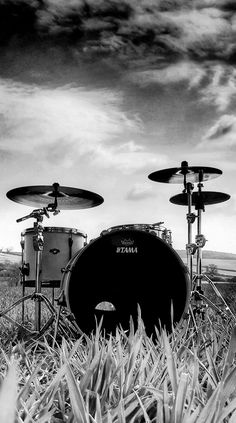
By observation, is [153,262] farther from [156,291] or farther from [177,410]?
[177,410]

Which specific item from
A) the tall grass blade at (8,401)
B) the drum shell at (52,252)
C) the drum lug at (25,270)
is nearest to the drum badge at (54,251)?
the drum shell at (52,252)

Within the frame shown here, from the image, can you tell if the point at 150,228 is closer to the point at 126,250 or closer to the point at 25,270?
the point at 126,250

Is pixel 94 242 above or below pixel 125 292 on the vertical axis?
above

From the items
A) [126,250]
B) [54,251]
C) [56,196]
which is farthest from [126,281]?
[56,196]

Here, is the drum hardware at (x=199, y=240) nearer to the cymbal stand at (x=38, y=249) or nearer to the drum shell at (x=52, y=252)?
the drum shell at (x=52, y=252)

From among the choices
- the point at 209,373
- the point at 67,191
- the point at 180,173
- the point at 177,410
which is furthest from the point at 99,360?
the point at 180,173

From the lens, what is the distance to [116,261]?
164 inches

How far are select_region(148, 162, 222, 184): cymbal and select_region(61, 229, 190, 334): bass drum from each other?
1878 millimetres

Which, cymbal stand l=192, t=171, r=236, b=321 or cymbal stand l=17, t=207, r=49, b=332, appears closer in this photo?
cymbal stand l=17, t=207, r=49, b=332

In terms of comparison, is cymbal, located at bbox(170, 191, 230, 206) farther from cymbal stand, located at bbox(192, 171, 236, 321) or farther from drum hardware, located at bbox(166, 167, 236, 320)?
cymbal stand, located at bbox(192, 171, 236, 321)

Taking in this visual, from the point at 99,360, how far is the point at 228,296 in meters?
6.79

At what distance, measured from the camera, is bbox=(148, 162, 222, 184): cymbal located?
5812 millimetres

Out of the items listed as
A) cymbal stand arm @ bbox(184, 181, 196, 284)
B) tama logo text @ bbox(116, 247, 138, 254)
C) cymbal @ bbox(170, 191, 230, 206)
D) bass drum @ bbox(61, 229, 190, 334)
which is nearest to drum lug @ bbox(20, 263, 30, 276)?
bass drum @ bbox(61, 229, 190, 334)

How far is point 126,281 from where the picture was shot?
415 cm
